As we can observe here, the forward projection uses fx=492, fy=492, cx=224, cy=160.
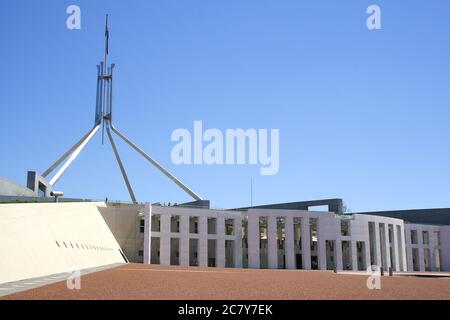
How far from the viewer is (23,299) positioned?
1062 centimetres

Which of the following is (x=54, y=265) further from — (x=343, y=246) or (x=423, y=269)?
(x=423, y=269)

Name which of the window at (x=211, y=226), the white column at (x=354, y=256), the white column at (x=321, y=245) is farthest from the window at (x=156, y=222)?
the white column at (x=354, y=256)

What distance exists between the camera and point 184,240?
50.2 meters

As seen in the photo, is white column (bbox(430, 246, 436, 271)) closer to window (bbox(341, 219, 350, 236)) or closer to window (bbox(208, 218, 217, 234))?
window (bbox(341, 219, 350, 236))

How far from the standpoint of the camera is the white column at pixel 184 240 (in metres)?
49.7

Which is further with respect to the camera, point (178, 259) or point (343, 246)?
point (343, 246)

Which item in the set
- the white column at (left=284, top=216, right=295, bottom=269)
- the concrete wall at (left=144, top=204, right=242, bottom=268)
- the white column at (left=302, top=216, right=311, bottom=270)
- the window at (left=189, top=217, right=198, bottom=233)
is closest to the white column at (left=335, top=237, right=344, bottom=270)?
the white column at (left=302, top=216, right=311, bottom=270)

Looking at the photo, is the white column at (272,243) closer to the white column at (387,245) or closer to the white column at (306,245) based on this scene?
the white column at (306,245)

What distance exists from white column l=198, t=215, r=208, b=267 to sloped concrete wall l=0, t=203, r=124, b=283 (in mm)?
16995

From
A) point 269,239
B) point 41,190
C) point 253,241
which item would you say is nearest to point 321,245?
point 269,239

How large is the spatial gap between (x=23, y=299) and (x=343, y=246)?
56545 mm

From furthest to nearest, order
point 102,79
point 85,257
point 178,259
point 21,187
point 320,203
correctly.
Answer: point 320,203
point 102,79
point 178,259
point 21,187
point 85,257
